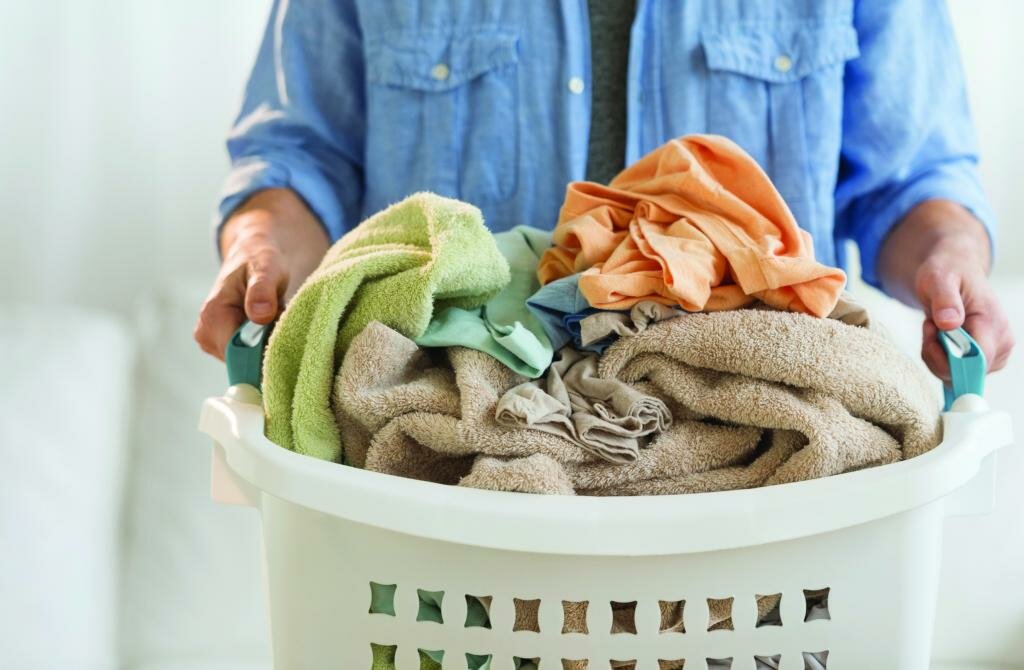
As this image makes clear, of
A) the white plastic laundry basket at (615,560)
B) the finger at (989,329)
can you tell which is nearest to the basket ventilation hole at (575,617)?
the white plastic laundry basket at (615,560)

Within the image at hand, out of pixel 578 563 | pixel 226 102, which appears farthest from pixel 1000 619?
pixel 226 102

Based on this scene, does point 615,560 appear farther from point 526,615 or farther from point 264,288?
point 264,288

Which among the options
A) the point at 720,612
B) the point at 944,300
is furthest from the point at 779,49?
the point at 720,612

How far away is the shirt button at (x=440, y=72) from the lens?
85 centimetres

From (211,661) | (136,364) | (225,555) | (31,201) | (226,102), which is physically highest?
(226,102)

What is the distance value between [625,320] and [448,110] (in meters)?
0.37

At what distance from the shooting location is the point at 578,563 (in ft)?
1.41

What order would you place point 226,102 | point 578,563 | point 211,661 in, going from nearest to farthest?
point 578,563 < point 211,661 < point 226,102

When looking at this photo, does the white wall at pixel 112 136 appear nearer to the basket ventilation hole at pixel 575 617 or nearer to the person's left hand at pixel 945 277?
the person's left hand at pixel 945 277

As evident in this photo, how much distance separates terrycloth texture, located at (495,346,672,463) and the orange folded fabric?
0.05 metres

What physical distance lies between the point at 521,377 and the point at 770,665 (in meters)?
0.18

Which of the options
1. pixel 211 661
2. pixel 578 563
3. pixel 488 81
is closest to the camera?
pixel 578 563

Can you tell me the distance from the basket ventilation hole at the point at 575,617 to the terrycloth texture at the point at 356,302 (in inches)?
5.5

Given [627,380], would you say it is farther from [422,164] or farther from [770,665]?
[422,164]
